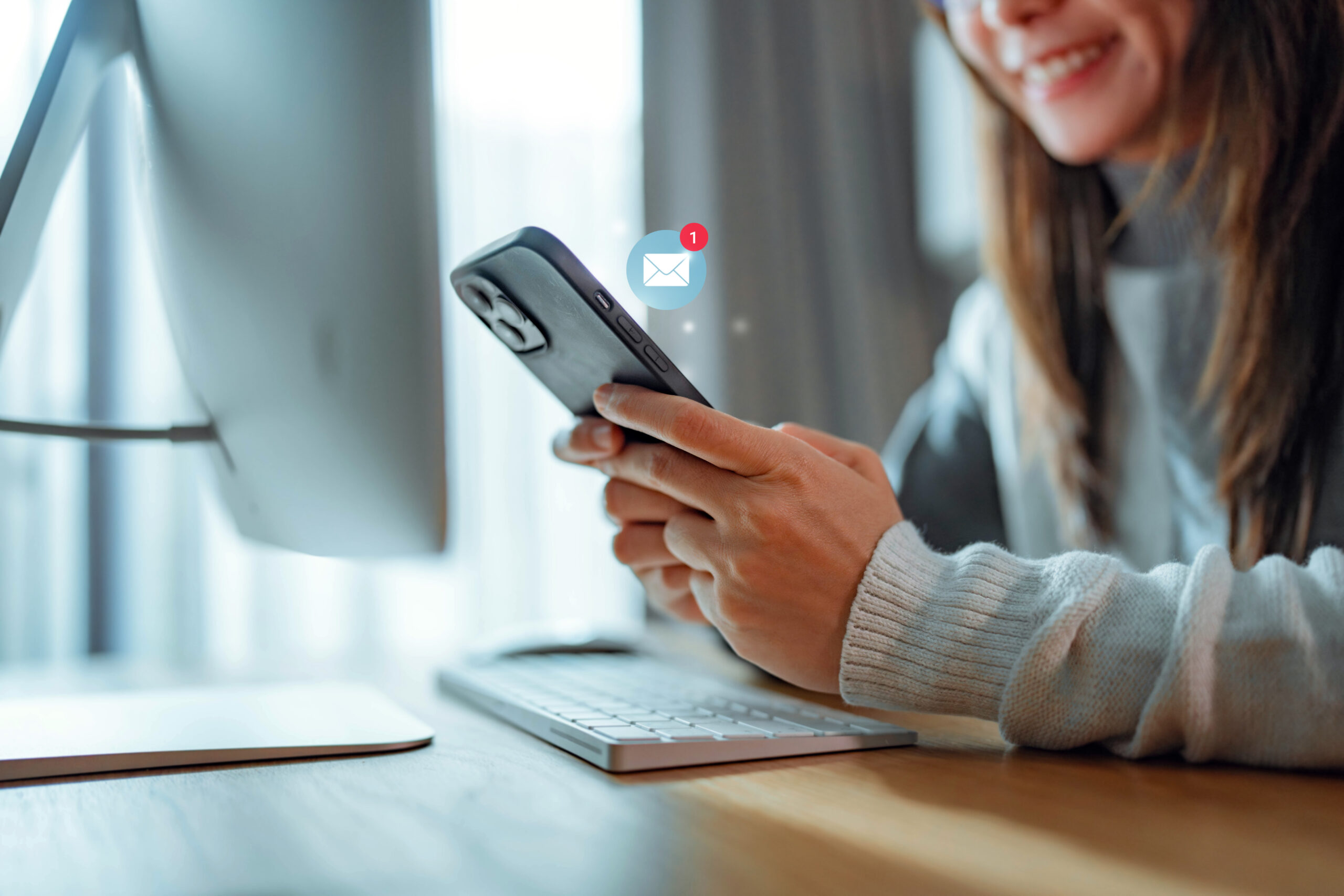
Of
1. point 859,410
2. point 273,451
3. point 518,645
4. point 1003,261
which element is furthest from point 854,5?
point 273,451

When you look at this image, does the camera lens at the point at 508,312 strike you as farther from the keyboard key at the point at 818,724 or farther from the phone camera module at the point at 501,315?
the keyboard key at the point at 818,724

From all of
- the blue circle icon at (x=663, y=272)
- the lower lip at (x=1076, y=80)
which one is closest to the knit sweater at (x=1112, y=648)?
the blue circle icon at (x=663, y=272)

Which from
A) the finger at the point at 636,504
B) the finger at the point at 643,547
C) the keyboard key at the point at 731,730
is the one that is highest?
the finger at the point at 636,504

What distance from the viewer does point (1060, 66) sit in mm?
879

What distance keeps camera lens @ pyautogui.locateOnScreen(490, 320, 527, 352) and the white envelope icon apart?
104 millimetres

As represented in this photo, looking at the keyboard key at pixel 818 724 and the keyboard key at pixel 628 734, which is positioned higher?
the keyboard key at pixel 628 734

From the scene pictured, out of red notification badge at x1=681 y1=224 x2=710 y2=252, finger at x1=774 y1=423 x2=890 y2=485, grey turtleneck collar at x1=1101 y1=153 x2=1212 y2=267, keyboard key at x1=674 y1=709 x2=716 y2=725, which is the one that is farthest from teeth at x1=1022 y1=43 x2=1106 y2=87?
keyboard key at x1=674 y1=709 x2=716 y2=725

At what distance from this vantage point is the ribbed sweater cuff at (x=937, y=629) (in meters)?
0.46

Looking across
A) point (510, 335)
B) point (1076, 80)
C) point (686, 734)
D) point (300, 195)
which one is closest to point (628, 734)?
point (686, 734)

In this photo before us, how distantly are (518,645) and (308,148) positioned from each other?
469 mm

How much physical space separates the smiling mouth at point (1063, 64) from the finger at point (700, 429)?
2.04 feet

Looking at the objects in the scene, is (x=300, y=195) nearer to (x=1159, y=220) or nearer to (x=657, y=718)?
(x=657, y=718)

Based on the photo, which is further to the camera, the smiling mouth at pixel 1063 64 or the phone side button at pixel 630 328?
the smiling mouth at pixel 1063 64

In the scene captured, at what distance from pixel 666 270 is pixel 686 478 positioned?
0.17 metres
